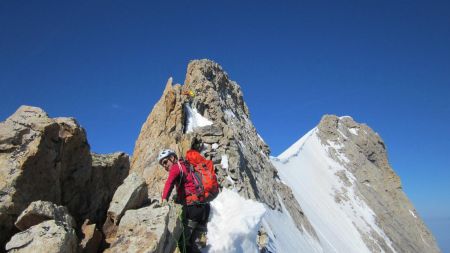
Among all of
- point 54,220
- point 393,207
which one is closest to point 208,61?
point 54,220

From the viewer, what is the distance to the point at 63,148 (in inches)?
357

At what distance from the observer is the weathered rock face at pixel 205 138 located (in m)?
17.0

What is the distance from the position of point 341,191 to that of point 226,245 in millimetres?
44147

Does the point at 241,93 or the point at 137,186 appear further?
the point at 241,93

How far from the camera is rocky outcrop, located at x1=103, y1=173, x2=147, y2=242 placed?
8.73 metres

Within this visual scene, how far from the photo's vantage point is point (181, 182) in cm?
941

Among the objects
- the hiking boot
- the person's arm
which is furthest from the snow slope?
the person's arm

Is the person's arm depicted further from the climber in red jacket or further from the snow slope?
the snow slope

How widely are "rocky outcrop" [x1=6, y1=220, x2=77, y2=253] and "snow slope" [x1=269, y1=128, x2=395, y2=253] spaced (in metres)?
25.7

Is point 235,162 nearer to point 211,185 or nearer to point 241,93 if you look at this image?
point 211,185

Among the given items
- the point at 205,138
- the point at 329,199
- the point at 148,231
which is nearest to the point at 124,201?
the point at 148,231

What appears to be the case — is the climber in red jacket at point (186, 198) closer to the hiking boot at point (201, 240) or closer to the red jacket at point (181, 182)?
the red jacket at point (181, 182)

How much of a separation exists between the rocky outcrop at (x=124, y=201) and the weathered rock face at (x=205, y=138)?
17.1 feet

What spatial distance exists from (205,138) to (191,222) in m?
9.76
